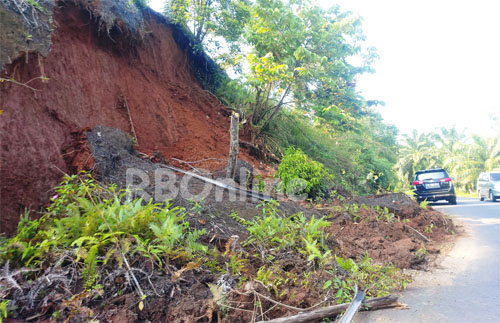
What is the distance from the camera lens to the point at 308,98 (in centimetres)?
1093

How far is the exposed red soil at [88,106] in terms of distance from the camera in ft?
17.9

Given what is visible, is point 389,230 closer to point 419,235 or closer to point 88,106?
point 419,235

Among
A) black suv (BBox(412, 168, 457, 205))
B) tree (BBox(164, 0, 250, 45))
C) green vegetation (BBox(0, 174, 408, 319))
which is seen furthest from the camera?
black suv (BBox(412, 168, 457, 205))

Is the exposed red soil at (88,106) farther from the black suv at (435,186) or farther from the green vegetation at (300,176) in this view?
the black suv at (435,186)

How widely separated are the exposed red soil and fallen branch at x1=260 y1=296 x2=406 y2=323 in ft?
14.2

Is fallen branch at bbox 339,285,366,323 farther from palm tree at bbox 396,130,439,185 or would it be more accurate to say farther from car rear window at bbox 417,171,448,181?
palm tree at bbox 396,130,439,185

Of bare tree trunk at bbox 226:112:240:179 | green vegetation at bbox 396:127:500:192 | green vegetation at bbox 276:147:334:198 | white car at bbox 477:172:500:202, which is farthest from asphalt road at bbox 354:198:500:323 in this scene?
green vegetation at bbox 396:127:500:192

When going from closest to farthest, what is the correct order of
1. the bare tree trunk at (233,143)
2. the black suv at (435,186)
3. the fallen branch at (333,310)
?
the fallen branch at (333,310) → the bare tree trunk at (233,143) → the black suv at (435,186)

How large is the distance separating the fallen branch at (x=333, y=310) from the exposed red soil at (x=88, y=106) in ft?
14.2

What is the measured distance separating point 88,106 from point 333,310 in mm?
7067

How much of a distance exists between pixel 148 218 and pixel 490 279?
4706 millimetres

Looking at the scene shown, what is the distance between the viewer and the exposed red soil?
5461mm

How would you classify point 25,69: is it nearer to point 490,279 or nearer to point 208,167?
point 208,167

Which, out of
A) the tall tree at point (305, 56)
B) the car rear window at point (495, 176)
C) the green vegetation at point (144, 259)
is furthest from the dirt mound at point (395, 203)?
the car rear window at point (495, 176)
